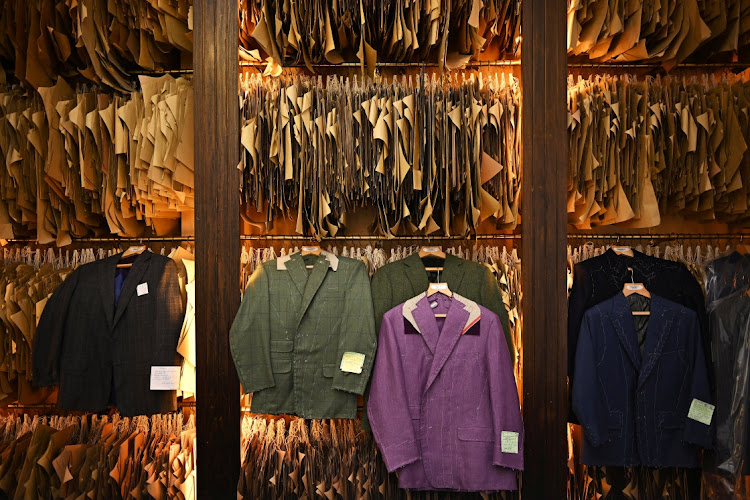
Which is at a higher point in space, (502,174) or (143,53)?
(143,53)

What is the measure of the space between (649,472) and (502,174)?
5.20 feet

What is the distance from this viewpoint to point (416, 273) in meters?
3.04

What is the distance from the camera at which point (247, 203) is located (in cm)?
307

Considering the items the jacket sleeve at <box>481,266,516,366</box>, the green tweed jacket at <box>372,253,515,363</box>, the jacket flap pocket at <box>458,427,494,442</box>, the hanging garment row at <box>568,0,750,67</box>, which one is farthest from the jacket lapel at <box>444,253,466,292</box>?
the hanging garment row at <box>568,0,750,67</box>

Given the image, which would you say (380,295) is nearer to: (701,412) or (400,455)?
(400,455)

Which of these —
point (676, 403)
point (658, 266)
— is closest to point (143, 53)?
point (658, 266)

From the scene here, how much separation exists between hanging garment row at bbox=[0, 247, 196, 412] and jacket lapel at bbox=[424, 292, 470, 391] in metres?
1.19

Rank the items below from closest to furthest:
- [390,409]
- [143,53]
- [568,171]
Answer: [390,409] < [568,171] < [143,53]

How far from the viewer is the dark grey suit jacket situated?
9.98ft

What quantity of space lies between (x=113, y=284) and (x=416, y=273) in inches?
59.7

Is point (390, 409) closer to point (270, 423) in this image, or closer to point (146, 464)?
point (270, 423)

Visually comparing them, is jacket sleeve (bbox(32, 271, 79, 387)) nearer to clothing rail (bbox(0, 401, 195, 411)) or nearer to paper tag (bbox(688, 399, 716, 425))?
clothing rail (bbox(0, 401, 195, 411))

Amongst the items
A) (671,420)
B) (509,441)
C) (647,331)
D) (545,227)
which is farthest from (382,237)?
(671,420)

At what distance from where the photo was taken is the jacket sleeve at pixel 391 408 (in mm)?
2750
